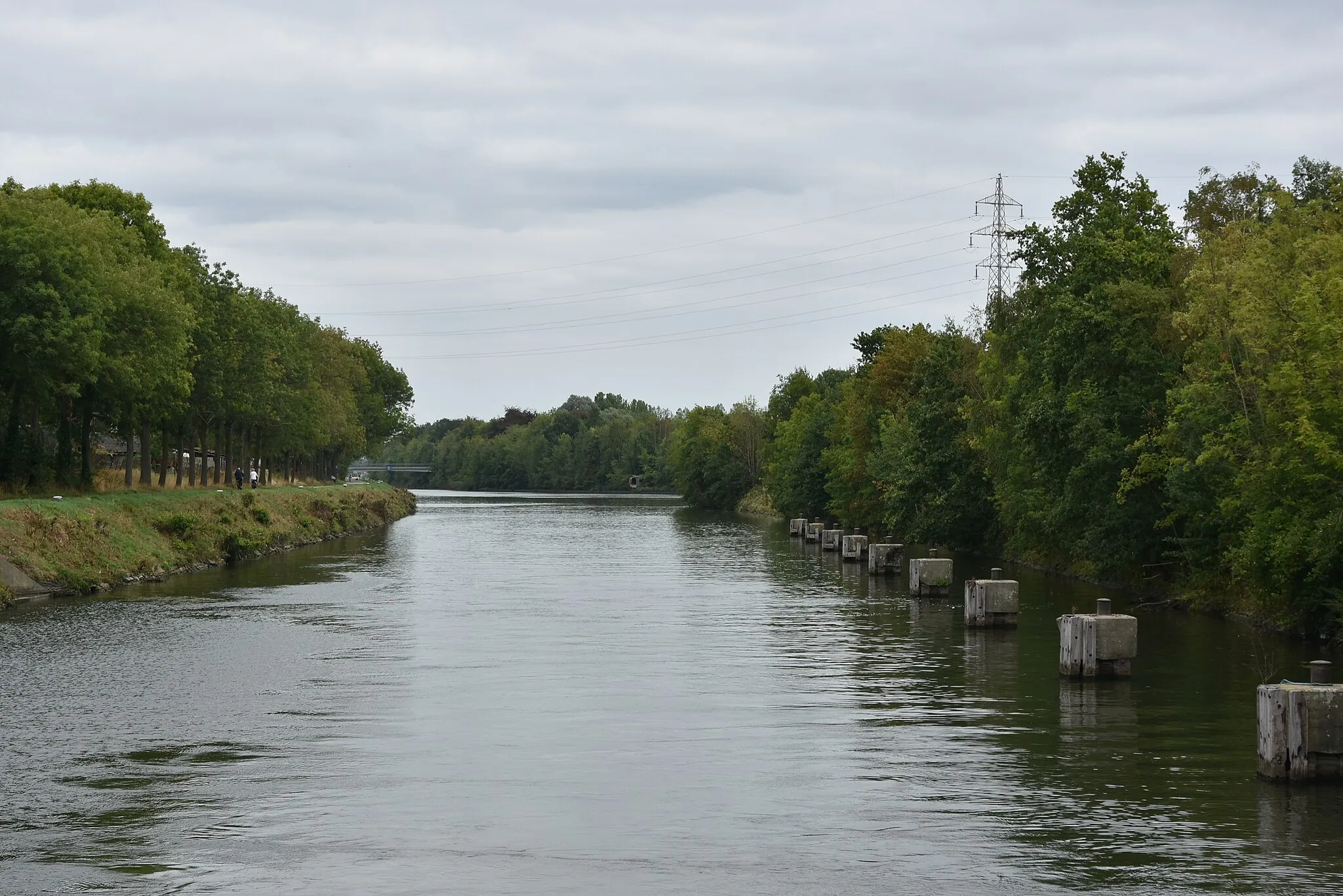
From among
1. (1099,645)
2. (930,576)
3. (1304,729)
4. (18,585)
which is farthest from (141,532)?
(1304,729)

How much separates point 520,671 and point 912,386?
6064cm

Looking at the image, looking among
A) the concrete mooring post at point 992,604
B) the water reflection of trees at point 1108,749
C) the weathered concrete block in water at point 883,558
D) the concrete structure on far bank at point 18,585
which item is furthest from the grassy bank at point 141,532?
the concrete mooring post at point 992,604

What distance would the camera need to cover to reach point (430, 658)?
33719 mm

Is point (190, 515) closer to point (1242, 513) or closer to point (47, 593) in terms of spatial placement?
point (47, 593)

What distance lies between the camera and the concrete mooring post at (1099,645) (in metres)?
29.6

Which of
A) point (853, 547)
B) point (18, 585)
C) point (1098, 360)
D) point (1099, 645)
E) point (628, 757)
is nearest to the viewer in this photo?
point (628, 757)

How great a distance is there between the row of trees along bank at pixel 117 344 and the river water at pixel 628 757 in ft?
50.1

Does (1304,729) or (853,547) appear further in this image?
(853,547)

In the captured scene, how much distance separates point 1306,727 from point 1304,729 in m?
0.04

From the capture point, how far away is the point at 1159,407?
4638 cm

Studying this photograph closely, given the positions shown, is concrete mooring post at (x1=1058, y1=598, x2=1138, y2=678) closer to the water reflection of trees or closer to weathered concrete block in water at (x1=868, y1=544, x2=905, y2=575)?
the water reflection of trees

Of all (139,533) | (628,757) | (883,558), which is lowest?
(628,757)

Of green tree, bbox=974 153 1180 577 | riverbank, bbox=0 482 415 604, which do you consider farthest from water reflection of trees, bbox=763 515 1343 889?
riverbank, bbox=0 482 415 604

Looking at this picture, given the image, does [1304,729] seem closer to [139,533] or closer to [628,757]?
[628,757]
